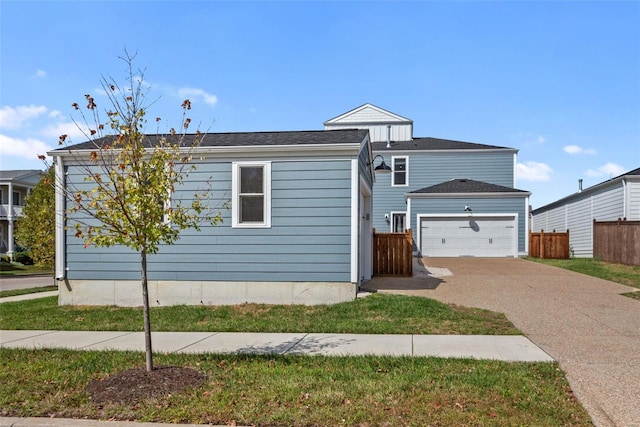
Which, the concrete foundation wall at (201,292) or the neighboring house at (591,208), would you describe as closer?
the concrete foundation wall at (201,292)

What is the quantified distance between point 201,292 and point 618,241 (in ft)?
52.8

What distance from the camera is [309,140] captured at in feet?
37.5

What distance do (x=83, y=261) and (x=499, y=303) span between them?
9.50 meters

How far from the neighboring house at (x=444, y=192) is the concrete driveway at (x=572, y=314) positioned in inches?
220

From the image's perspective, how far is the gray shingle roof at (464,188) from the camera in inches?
958

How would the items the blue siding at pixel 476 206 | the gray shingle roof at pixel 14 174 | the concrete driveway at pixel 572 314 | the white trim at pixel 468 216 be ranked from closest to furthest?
the concrete driveway at pixel 572 314
the white trim at pixel 468 216
the blue siding at pixel 476 206
the gray shingle roof at pixel 14 174

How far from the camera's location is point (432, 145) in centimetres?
2875

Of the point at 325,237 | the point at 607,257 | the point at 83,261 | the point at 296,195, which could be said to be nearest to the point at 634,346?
the point at 325,237

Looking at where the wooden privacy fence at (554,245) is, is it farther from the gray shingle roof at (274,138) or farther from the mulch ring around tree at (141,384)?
the mulch ring around tree at (141,384)

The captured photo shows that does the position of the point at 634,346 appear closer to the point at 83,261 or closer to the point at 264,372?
the point at 264,372

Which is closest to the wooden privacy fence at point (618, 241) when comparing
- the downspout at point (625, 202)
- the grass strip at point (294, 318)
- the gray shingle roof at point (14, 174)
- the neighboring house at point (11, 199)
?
the downspout at point (625, 202)

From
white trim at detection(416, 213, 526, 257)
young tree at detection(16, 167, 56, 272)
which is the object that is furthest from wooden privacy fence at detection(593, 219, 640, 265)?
young tree at detection(16, 167, 56, 272)

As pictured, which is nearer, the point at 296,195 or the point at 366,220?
the point at 296,195

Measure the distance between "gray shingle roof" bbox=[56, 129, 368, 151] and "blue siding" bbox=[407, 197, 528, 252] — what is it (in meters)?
13.3
